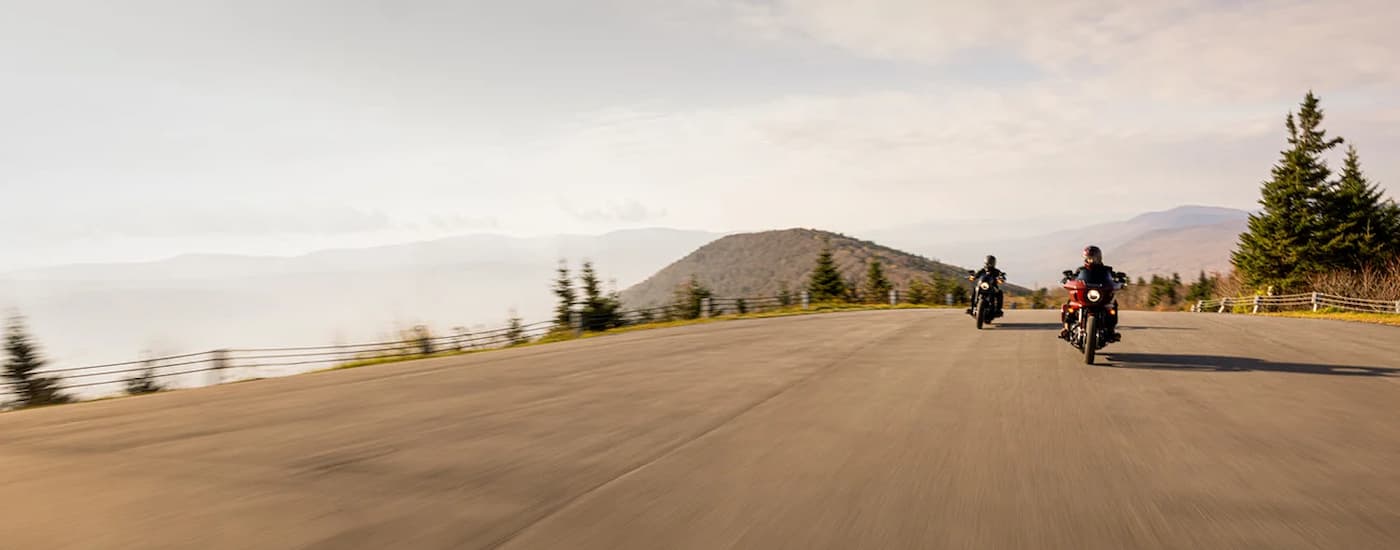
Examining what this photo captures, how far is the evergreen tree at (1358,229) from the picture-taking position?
4647 centimetres

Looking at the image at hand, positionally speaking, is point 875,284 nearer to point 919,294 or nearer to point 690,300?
point 919,294

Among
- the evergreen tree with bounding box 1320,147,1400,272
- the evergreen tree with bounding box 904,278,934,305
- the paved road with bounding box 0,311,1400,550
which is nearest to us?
the paved road with bounding box 0,311,1400,550

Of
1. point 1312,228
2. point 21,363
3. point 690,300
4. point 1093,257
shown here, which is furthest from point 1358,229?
point 21,363

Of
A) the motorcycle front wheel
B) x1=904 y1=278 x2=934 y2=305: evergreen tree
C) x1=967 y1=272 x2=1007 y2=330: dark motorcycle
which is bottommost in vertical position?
the motorcycle front wheel

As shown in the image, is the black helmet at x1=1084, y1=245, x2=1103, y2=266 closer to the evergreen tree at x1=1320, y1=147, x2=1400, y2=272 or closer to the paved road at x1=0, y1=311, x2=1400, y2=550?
the paved road at x1=0, y1=311, x2=1400, y2=550

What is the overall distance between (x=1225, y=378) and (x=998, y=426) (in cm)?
501

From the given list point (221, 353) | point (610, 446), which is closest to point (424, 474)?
point (610, 446)

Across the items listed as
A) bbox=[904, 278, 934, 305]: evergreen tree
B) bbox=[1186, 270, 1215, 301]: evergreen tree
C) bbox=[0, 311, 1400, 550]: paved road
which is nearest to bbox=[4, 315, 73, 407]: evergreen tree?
bbox=[0, 311, 1400, 550]: paved road

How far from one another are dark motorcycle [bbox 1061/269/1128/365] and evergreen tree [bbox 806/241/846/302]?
4143cm

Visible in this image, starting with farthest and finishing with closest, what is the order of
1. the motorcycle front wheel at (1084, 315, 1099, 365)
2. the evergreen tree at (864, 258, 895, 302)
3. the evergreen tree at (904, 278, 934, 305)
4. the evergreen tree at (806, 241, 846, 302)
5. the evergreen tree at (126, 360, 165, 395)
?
the evergreen tree at (864, 258, 895, 302) → the evergreen tree at (904, 278, 934, 305) → the evergreen tree at (806, 241, 846, 302) → the evergreen tree at (126, 360, 165, 395) → the motorcycle front wheel at (1084, 315, 1099, 365)

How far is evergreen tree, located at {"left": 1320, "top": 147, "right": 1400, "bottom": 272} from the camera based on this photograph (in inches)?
1829

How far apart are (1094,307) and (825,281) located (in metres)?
43.3

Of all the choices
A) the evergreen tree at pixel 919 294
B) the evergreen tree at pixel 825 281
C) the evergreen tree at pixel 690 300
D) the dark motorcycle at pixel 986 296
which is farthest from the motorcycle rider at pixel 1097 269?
the evergreen tree at pixel 919 294

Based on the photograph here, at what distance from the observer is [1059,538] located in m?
3.74
